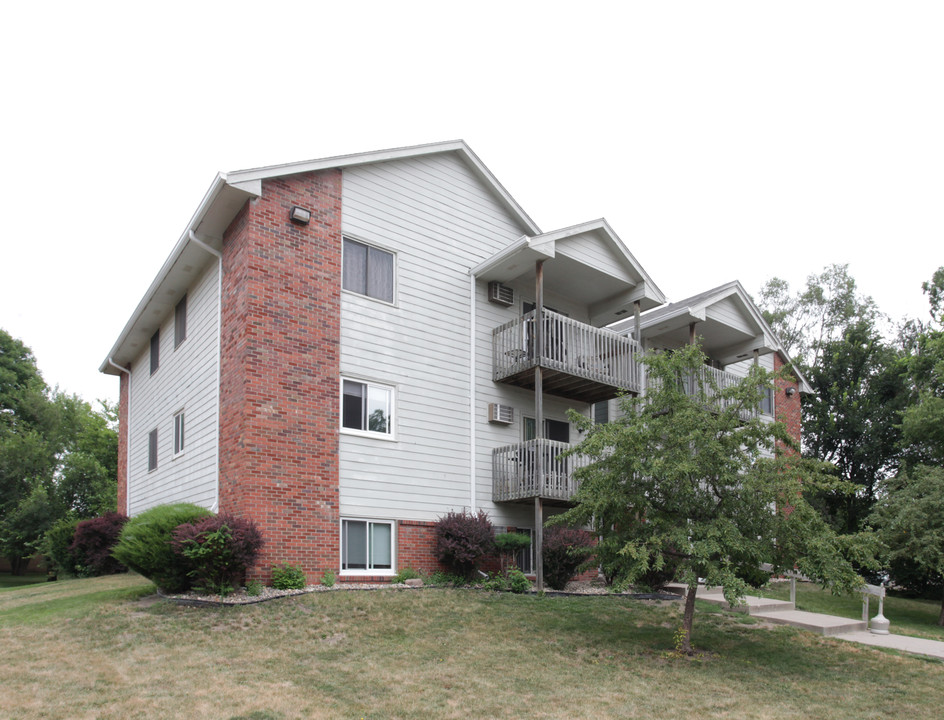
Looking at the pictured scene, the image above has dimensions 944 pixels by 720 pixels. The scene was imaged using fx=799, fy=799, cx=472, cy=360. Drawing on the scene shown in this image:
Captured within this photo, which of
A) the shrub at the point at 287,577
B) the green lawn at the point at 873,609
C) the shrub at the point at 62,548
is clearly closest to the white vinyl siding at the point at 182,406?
the shrub at the point at 62,548

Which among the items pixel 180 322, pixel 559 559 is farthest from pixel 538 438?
pixel 180 322

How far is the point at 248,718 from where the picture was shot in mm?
7297

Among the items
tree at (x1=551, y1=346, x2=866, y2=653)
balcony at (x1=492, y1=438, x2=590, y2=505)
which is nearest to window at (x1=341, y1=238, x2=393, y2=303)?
balcony at (x1=492, y1=438, x2=590, y2=505)

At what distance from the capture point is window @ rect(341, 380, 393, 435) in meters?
14.9

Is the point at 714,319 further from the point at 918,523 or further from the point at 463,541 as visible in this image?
the point at 463,541

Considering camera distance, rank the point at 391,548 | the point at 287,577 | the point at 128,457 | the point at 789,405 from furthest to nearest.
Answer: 1. the point at 789,405
2. the point at 128,457
3. the point at 391,548
4. the point at 287,577

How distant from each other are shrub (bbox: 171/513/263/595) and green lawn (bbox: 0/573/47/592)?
69.2 ft

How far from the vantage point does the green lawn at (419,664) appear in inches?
312

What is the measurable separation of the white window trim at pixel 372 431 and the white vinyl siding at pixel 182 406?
234cm

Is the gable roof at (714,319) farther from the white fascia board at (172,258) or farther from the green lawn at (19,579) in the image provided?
the green lawn at (19,579)

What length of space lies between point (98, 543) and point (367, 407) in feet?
29.7

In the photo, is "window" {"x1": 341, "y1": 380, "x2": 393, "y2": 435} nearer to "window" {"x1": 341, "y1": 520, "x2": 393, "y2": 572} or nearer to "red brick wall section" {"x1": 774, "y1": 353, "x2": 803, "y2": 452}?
"window" {"x1": 341, "y1": 520, "x2": 393, "y2": 572}

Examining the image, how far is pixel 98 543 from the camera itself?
1947cm

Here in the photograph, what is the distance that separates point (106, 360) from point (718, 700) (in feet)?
→ 66.3
